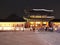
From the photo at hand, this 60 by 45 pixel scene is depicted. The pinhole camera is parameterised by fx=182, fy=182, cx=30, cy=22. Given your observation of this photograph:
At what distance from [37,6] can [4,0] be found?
3.67m

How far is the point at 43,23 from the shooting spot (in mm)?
17250

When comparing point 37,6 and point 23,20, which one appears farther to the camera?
point 37,6

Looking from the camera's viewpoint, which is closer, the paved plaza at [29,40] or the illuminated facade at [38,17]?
the paved plaza at [29,40]

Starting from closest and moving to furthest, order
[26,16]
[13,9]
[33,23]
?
[33,23], [26,16], [13,9]

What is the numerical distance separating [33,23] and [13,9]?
140 inches

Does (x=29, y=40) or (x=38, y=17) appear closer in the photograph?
(x=29, y=40)

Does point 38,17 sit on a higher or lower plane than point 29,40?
lower

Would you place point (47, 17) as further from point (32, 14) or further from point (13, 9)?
point (13, 9)

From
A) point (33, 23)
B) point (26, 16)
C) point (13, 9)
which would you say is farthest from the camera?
point (13, 9)

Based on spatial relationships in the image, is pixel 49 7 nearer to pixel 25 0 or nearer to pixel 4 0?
pixel 25 0

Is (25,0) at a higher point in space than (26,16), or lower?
higher

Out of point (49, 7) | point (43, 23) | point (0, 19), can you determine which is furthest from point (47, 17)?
point (0, 19)

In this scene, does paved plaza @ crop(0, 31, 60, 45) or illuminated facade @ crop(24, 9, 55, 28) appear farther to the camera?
illuminated facade @ crop(24, 9, 55, 28)

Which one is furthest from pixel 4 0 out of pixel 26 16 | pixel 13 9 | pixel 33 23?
pixel 33 23
